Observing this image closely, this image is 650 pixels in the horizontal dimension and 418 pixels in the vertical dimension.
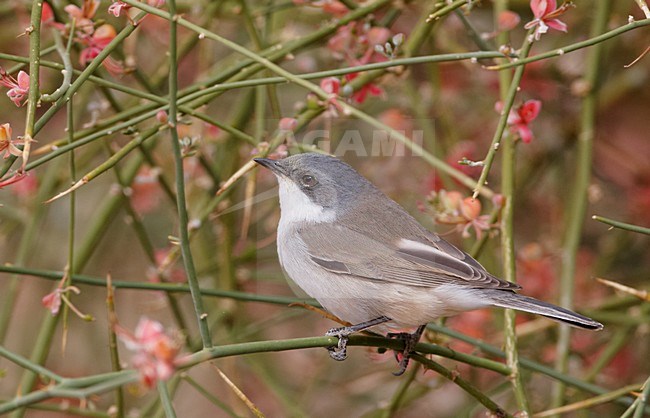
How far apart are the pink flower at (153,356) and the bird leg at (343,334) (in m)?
0.91

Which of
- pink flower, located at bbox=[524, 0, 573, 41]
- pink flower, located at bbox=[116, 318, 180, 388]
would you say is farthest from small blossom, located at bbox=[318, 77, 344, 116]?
pink flower, located at bbox=[116, 318, 180, 388]

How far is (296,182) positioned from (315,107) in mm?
359

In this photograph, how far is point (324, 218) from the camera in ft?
9.84

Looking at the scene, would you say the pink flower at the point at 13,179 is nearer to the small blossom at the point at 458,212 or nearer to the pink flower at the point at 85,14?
the pink flower at the point at 85,14

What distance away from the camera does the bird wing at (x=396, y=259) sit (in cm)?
265

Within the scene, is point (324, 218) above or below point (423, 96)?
below

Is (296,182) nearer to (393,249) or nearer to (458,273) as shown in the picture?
(393,249)

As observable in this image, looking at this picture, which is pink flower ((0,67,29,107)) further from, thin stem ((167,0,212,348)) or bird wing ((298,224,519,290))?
bird wing ((298,224,519,290))

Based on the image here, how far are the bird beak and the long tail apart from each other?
0.83 metres

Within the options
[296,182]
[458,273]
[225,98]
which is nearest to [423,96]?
[225,98]

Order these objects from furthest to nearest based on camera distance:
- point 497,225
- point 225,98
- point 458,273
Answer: point 225,98
point 497,225
point 458,273

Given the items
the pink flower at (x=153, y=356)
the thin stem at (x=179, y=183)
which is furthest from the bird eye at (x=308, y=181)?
the pink flower at (x=153, y=356)

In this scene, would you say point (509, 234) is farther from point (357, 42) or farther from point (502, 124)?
point (357, 42)

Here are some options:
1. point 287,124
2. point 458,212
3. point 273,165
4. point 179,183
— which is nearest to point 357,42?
point 287,124
